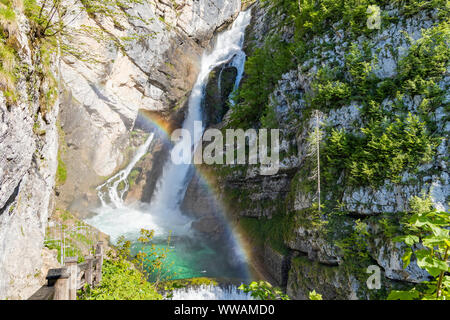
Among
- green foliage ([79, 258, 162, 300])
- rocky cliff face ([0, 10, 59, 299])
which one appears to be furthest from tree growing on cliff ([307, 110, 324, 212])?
rocky cliff face ([0, 10, 59, 299])

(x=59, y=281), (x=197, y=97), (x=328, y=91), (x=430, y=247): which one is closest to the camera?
(x=430, y=247)

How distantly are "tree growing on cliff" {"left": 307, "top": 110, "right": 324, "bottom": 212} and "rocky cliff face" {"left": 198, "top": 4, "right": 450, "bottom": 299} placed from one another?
289 mm

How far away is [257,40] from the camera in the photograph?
25.9m

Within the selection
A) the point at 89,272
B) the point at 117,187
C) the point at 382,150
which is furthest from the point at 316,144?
the point at 117,187

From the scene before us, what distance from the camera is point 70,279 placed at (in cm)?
588

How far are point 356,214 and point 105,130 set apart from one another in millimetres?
21994

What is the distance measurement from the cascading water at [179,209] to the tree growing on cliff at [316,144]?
676cm

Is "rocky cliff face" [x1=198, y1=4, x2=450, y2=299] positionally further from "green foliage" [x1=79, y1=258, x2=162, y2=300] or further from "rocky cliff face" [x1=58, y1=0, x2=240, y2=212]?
"rocky cliff face" [x1=58, y1=0, x2=240, y2=212]

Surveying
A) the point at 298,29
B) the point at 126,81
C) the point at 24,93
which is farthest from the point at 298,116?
the point at 126,81

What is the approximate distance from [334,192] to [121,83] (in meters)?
21.2

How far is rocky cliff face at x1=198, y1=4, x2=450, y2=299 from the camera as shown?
8422mm

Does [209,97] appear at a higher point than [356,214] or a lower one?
higher

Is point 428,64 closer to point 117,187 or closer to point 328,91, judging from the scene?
point 328,91
